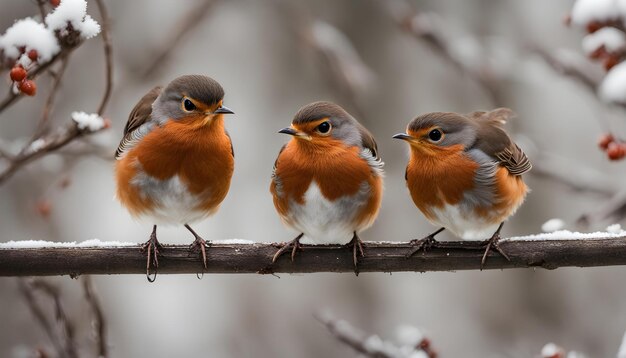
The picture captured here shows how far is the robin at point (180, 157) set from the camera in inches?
178

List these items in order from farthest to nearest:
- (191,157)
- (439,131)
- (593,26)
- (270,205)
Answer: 1. (270,205)
2. (439,131)
3. (191,157)
4. (593,26)

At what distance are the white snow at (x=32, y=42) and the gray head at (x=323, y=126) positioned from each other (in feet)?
4.89

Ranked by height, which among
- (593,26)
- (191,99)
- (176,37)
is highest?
(176,37)

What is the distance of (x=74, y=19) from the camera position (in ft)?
11.9

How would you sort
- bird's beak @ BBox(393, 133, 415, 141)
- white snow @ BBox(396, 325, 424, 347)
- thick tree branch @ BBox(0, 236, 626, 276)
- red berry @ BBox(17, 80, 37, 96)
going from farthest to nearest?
1. bird's beak @ BBox(393, 133, 415, 141)
2. thick tree branch @ BBox(0, 236, 626, 276)
3. white snow @ BBox(396, 325, 424, 347)
4. red berry @ BBox(17, 80, 37, 96)

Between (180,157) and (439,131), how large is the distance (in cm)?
163

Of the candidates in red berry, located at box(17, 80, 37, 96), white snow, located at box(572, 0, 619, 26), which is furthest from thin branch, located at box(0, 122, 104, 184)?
white snow, located at box(572, 0, 619, 26)

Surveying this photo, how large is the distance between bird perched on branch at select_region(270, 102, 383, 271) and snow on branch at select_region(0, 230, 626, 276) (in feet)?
0.68

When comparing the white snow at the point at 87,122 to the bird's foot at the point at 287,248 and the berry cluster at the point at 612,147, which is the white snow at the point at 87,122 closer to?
the bird's foot at the point at 287,248

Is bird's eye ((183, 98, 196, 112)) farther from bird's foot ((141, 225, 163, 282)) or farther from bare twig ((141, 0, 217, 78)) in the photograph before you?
bare twig ((141, 0, 217, 78))

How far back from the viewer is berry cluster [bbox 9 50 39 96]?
3.62 metres

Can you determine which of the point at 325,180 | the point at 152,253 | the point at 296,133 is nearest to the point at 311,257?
the point at 325,180

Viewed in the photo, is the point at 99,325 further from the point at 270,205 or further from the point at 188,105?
the point at 270,205

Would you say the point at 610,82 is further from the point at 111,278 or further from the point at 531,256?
the point at 111,278
